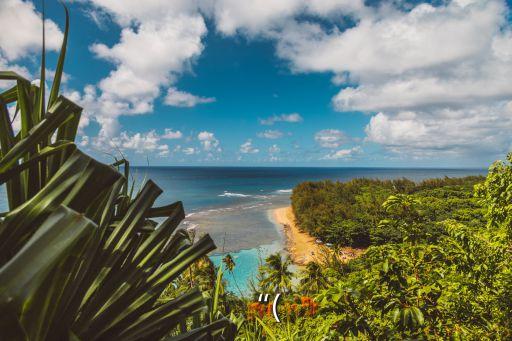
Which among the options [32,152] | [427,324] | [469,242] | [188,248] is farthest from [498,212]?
[32,152]

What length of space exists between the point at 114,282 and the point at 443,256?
258cm

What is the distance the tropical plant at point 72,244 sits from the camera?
486 mm

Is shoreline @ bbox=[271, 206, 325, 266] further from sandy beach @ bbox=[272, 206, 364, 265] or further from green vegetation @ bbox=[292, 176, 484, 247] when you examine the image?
green vegetation @ bbox=[292, 176, 484, 247]

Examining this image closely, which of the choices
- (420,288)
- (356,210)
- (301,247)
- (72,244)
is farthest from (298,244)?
(72,244)

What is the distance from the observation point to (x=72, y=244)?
48 cm

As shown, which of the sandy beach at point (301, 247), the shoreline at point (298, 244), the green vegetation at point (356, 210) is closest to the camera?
the green vegetation at point (356, 210)

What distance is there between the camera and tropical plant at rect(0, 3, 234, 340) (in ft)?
1.59

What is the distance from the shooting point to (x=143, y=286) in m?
1.02

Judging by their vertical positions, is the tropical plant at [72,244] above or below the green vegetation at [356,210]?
above

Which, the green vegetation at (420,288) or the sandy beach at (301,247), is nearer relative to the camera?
the green vegetation at (420,288)

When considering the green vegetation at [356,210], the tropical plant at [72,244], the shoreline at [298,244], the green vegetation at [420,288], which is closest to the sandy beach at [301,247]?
the shoreline at [298,244]

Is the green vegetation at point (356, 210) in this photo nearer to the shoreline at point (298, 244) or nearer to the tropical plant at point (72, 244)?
the shoreline at point (298, 244)

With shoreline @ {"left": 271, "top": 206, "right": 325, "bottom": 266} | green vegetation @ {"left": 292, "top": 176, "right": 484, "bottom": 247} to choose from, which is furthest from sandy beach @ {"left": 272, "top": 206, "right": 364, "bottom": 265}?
green vegetation @ {"left": 292, "top": 176, "right": 484, "bottom": 247}

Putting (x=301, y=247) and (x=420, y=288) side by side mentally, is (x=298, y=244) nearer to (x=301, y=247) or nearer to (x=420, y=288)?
(x=301, y=247)
